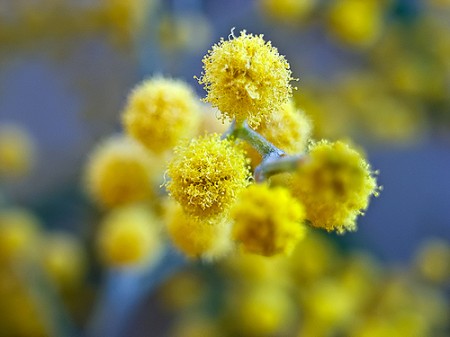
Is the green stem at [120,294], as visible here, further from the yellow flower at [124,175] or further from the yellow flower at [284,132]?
the yellow flower at [284,132]

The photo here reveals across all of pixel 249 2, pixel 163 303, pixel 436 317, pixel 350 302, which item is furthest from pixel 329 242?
pixel 249 2

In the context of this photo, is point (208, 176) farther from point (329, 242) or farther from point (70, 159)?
point (70, 159)

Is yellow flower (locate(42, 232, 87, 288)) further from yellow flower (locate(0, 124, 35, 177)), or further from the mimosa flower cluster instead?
the mimosa flower cluster

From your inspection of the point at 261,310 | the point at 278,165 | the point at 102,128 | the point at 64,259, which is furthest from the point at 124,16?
the point at 278,165

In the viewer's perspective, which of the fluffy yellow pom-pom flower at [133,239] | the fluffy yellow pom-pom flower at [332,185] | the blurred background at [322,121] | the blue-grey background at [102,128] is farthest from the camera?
the blue-grey background at [102,128]

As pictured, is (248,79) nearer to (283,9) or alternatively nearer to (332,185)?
(332,185)

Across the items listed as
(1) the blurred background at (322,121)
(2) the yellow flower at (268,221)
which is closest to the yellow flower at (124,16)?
(1) the blurred background at (322,121)

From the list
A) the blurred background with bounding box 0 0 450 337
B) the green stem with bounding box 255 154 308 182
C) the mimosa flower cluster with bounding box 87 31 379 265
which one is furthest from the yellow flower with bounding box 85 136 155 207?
the green stem with bounding box 255 154 308 182
